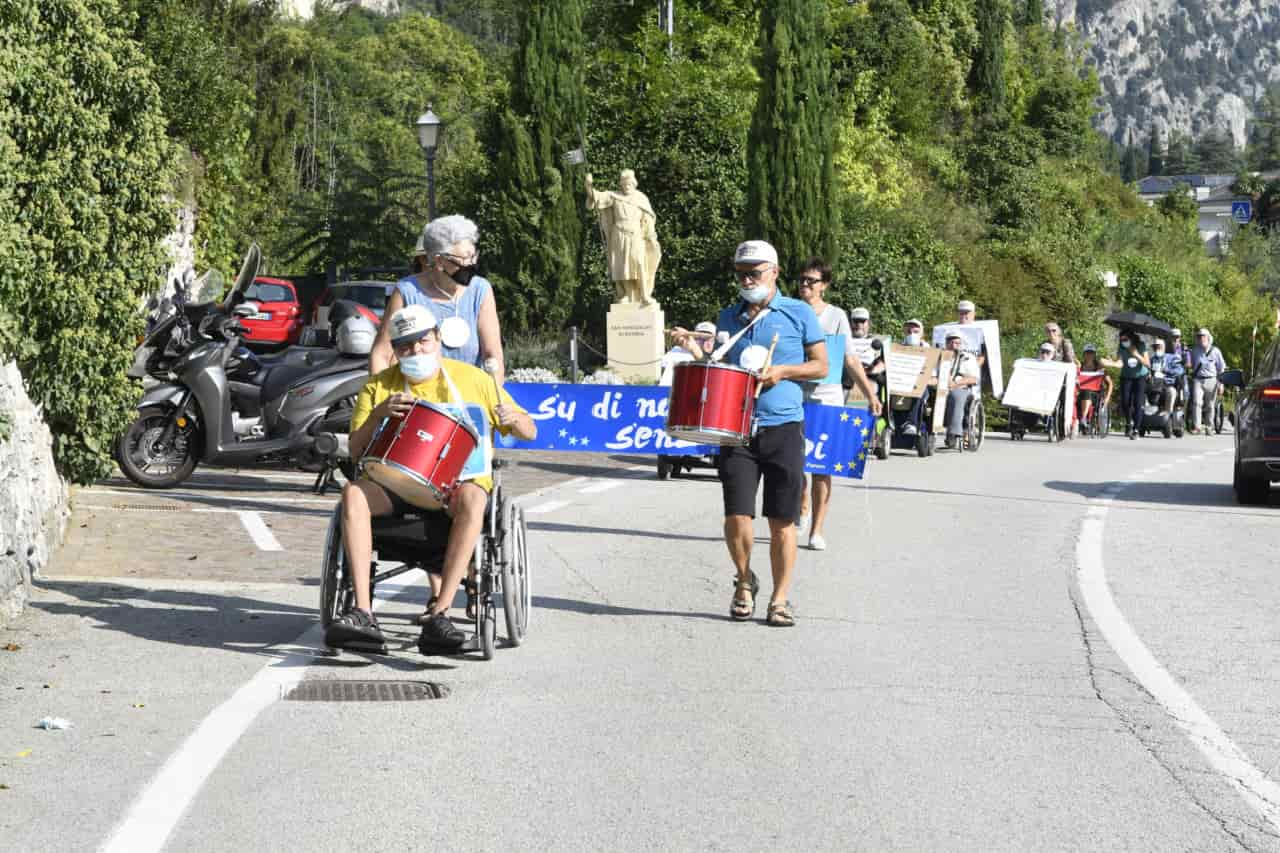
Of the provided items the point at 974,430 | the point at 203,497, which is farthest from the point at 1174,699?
the point at 974,430

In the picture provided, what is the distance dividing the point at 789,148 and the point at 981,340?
11.3m

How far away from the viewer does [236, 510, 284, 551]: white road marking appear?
41.5ft

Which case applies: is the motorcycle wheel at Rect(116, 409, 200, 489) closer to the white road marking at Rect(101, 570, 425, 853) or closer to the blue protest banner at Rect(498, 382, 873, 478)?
the blue protest banner at Rect(498, 382, 873, 478)

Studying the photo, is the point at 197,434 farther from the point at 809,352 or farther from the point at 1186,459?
the point at 1186,459

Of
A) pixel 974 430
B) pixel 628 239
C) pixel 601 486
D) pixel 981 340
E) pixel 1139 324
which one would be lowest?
pixel 601 486

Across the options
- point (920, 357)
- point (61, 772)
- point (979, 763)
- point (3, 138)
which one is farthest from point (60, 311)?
point (920, 357)

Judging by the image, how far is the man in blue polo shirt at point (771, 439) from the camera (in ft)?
31.7

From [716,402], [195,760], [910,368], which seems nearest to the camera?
[195,760]

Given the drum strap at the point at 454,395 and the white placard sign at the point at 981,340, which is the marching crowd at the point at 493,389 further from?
the white placard sign at the point at 981,340

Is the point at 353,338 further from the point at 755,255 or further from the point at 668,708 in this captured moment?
the point at 668,708

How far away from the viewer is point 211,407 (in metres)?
Result: 15.8

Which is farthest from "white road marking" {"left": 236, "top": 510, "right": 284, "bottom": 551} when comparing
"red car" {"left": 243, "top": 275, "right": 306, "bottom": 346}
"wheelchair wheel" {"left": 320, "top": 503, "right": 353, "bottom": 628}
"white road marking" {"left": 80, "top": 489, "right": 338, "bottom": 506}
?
"red car" {"left": 243, "top": 275, "right": 306, "bottom": 346}

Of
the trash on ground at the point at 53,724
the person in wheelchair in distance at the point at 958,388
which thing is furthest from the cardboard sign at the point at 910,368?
the trash on ground at the point at 53,724

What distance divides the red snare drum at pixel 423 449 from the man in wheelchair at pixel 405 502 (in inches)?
2.7
